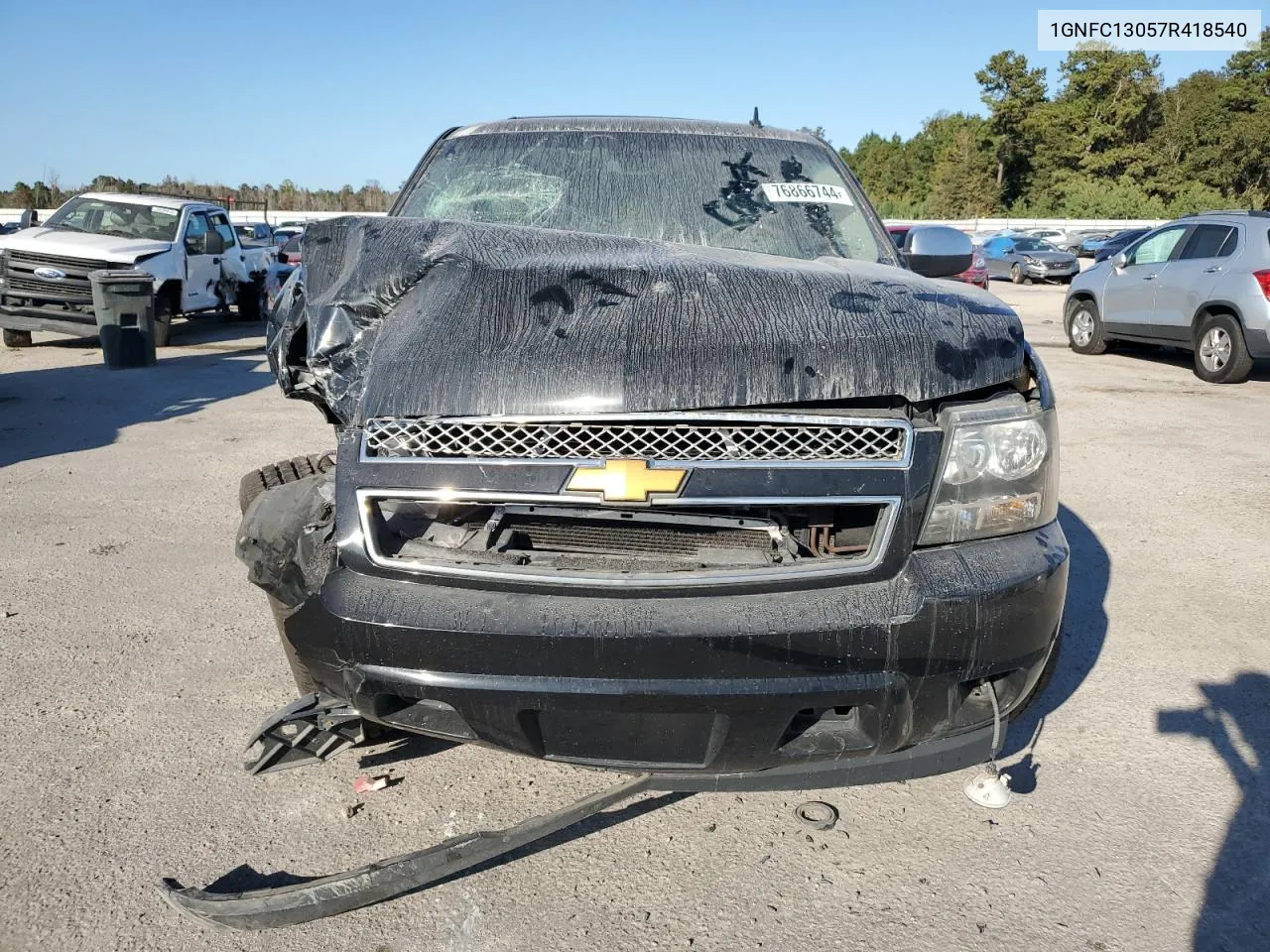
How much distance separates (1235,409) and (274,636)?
28.5ft

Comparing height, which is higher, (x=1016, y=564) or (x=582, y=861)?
(x=1016, y=564)

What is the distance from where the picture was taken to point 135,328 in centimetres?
1085

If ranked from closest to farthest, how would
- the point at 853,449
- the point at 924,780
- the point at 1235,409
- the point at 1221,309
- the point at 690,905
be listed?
the point at 853,449 < the point at 690,905 < the point at 924,780 < the point at 1235,409 < the point at 1221,309

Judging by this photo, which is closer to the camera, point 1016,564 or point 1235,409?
point 1016,564

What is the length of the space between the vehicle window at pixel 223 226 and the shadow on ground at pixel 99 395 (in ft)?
7.83

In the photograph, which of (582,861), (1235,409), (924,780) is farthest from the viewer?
(1235,409)

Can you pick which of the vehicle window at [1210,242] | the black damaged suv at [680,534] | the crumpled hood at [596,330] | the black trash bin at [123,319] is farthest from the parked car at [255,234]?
the black damaged suv at [680,534]

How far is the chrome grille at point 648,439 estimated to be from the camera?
81.4 inches

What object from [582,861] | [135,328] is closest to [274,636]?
[582,861]

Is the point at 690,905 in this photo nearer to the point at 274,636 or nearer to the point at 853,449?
the point at 853,449

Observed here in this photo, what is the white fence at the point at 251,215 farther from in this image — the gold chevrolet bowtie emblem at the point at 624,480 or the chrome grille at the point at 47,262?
the gold chevrolet bowtie emblem at the point at 624,480

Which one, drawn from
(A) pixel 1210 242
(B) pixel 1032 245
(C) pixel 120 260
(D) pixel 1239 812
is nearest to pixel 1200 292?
(A) pixel 1210 242

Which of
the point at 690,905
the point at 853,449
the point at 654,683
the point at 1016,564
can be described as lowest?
the point at 690,905

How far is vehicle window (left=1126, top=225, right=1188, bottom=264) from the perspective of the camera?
37.2ft
